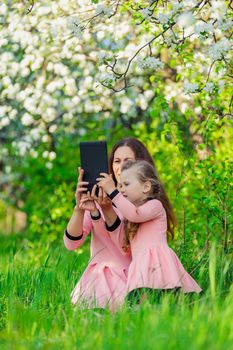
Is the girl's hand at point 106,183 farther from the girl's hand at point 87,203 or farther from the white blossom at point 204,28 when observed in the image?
the white blossom at point 204,28

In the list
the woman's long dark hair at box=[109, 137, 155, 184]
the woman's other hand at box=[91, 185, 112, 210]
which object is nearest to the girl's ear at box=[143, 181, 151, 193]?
the woman's other hand at box=[91, 185, 112, 210]

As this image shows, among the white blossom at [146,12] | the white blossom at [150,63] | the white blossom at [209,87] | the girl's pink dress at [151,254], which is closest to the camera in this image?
the girl's pink dress at [151,254]

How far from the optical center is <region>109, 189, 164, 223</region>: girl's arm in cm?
476

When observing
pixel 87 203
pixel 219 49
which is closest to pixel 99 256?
pixel 87 203

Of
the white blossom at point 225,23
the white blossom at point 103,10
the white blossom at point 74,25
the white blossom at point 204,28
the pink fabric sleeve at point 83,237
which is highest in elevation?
the white blossom at point 103,10

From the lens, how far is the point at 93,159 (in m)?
4.94

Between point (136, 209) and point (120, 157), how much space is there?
0.80m

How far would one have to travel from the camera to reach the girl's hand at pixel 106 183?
4.81m

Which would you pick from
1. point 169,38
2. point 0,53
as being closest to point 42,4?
point 0,53

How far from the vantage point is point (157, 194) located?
5.04 meters

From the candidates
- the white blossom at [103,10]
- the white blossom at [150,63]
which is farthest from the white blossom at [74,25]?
the white blossom at [150,63]

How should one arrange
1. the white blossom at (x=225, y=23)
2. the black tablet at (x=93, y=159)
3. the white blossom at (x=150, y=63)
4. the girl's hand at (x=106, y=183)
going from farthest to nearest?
1. the white blossom at (x=150, y=63)
2. the white blossom at (x=225, y=23)
3. the black tablet at (x=93, y=159)
4. the girl's hand at (x=106, y=183)

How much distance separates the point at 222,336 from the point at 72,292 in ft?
4.98

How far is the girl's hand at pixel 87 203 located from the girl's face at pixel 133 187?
174mm
